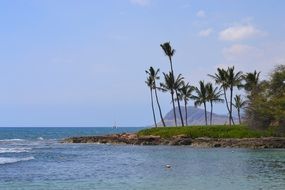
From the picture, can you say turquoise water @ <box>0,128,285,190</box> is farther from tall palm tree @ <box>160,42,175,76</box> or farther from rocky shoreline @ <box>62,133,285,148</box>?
tall palm tree @ <box>160,42,175,76</box>

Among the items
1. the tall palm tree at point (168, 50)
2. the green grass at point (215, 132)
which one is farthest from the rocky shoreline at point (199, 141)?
the tall palm tree at point (168, 50)

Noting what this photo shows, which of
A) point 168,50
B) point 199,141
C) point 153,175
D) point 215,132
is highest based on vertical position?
point 168,50

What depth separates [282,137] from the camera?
67250 millimetres

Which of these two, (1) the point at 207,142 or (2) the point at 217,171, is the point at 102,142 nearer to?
(1) the point at 207,142

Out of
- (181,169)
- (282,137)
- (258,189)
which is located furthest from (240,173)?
(282,137)

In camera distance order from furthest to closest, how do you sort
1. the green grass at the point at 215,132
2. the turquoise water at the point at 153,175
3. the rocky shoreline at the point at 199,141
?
1. the green grass at the point at 215,132
2. the rocky shoreline at the point at 199,141
3. the turquoise water at the point at 153,175

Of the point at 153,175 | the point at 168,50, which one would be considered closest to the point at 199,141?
the point at 168,50

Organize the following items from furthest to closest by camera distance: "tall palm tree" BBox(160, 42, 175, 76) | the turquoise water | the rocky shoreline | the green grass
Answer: "tall palm tree" BBox(160, 42, 175, 76)
the green grass
the rocky shoreline
the turquoise water

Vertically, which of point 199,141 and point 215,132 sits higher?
point 215,132

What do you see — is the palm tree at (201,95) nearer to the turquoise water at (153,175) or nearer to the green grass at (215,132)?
the green grass at (215,132)

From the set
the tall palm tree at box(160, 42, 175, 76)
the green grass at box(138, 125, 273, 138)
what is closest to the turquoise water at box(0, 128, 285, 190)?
the green grass at box(138, 125, 273, 138)

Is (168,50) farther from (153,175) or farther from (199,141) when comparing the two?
(153,175)

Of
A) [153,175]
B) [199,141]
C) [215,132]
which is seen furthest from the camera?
[215,132]

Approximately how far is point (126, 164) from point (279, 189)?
20.0m
